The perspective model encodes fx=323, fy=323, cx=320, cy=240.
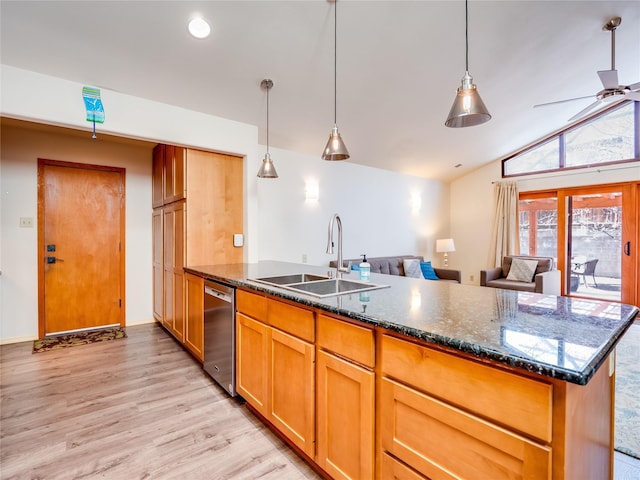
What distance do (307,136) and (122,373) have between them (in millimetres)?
3165

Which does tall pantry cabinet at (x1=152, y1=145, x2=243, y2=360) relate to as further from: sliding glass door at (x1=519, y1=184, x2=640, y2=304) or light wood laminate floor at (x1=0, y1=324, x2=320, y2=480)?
sliding glass door at (x1=519, y1=184, x2=640, y2=304)

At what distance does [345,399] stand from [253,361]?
849mm

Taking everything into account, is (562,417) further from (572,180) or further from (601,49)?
(572,180)

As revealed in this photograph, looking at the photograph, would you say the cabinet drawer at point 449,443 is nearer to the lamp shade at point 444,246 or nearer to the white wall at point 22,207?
the white wall at point 22,207

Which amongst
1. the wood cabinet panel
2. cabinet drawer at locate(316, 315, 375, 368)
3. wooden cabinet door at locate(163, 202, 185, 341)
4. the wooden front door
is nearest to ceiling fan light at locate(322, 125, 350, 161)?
cabinet drawer at locate(316, 315, 375, 368)

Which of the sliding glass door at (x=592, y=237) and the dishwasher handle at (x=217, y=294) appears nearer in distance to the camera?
the dishwasher handle at (x=217, y=294)

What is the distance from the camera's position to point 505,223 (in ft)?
20.1

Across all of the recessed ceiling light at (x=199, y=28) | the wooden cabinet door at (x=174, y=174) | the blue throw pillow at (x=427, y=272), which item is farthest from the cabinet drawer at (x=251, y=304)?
the blue throw pillow at (x=427, y=272)

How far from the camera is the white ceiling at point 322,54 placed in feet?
7.13

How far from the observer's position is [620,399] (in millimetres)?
2410

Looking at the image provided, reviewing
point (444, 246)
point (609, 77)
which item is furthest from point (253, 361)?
point (444, 246)

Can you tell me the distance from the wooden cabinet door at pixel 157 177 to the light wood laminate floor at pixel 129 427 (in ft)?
6.17

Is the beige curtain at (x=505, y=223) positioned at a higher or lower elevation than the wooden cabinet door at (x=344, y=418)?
higher

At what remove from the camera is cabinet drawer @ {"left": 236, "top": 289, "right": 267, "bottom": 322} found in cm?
193
